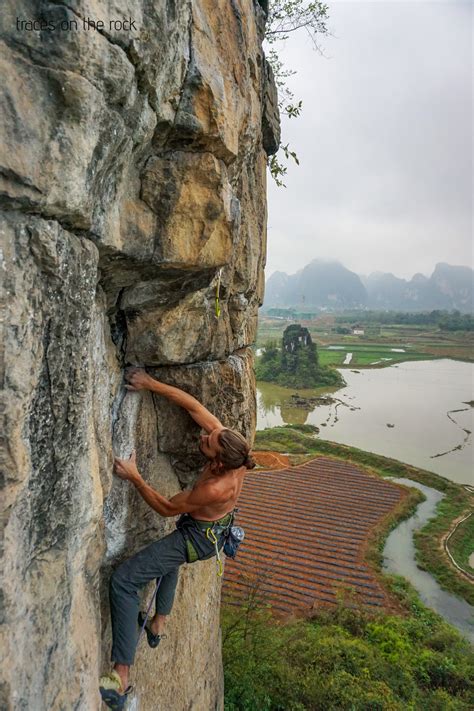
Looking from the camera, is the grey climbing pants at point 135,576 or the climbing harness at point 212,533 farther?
the climbing harness at point 212,533

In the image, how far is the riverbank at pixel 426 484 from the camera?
54.6 ft

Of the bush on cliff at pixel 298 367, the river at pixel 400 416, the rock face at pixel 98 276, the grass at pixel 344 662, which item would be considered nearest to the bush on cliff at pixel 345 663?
the grass at pixel 344 662

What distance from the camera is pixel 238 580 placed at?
14438 millimetres

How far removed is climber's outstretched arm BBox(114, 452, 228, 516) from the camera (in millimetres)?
3742

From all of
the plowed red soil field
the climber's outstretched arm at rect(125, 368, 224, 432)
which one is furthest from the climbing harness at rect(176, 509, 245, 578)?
the plowed red soil field

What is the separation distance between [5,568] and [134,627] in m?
1.94

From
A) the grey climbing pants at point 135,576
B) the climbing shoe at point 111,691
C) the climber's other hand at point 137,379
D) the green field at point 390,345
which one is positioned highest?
the climber's other hand at point 137,379

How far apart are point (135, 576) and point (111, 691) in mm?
778

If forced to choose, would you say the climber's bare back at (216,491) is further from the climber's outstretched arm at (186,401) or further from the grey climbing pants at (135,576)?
the climber's outstretched arm at (186,401)

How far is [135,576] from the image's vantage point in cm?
381

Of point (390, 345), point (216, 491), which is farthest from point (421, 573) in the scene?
point (390, 345)

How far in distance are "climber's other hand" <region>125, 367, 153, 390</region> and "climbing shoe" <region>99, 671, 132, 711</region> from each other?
2230 mm

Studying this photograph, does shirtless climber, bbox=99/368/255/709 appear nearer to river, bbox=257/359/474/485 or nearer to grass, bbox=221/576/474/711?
grass, bbox=221/576/474/711

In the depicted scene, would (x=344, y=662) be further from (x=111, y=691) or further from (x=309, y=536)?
(x=111, y=691)
